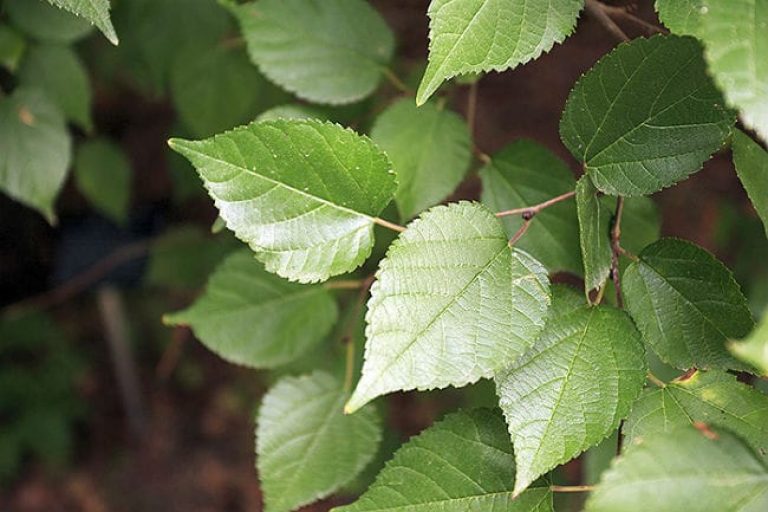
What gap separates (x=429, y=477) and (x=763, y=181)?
322 mm

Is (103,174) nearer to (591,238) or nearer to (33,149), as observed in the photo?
(33,149)

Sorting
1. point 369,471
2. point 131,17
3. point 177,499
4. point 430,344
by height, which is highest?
point 430,344

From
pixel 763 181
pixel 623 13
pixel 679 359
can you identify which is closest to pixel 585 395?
pixel 679 359

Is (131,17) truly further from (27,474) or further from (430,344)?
(27,474)

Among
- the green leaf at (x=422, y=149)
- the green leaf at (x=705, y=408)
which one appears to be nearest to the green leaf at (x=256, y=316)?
the green leaf at (x=422, y=149)

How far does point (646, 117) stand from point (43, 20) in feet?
2.42

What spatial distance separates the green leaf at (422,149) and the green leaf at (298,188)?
16 centimetres

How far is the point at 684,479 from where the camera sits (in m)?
0.47

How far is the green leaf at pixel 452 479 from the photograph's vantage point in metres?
0.58

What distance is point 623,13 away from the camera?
0.71 metres

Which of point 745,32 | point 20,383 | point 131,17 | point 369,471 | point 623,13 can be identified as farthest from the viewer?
point 20,383

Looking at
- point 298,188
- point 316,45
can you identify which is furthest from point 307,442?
point 316,45

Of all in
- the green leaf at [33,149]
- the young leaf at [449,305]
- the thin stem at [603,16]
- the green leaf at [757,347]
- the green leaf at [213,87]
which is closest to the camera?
the green leaf at [757,347]

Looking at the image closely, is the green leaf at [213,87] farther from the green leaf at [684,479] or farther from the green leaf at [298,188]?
the green leaf at [684,479]
